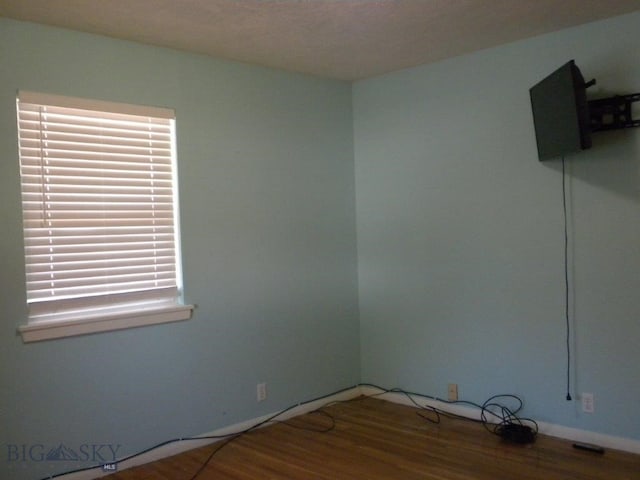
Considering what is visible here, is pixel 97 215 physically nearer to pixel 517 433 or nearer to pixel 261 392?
pixel 261 392

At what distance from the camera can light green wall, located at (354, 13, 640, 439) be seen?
128 inches

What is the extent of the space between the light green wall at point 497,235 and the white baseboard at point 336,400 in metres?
0.06

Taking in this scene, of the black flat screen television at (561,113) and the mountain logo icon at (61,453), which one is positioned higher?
the black flat screen television at (561,113)

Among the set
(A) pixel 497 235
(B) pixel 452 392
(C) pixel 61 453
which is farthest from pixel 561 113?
(C) pixel 61 453

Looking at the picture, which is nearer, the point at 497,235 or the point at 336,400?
the point at 497,235

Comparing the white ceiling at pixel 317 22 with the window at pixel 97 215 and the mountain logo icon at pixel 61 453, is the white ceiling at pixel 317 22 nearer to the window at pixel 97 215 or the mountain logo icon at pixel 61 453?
the window at pixel 97 215

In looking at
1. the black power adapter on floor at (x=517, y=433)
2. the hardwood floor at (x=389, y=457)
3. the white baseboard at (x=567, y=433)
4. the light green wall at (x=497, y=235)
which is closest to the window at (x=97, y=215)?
the hardwood floor at (x=389, y=457)

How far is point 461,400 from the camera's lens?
13.1ft

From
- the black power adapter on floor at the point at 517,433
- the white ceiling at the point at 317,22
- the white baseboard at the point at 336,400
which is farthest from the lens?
the black power adapter on floor at the point at 517,433

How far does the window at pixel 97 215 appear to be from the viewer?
9.77ft

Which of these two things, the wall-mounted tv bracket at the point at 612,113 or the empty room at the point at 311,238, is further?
the wall-mounted tv bracket at the point at 612,113

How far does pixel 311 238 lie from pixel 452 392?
1.53m

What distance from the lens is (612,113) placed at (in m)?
3.19

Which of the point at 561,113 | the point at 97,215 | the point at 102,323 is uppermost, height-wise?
the point at 561,113
